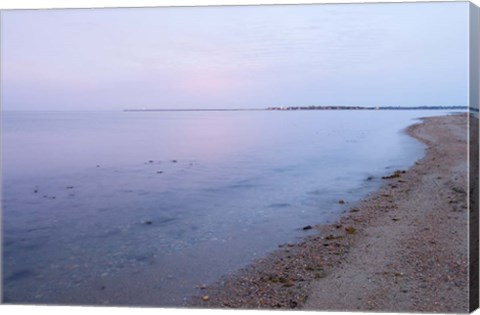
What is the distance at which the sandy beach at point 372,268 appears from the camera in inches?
143

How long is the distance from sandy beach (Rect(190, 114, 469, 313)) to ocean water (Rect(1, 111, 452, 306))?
12.7 inches

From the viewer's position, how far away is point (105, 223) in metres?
6.02

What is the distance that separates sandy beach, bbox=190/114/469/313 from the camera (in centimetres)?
363

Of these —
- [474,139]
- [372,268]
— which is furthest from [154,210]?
[474,139]

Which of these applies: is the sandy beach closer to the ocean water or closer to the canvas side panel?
the canvas side panel

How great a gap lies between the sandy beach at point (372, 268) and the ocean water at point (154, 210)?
1.06 ft

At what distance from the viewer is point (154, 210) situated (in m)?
6.61

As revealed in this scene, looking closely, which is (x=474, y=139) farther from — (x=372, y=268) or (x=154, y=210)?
(x=154, y=210)

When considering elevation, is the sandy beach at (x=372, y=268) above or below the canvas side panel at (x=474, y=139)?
below

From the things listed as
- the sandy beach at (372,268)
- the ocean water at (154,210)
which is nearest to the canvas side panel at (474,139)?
the sandy beach at (372,268)

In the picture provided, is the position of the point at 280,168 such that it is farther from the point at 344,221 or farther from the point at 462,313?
the point at 462,313

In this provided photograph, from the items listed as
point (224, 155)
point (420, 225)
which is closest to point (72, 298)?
point (420, 225)

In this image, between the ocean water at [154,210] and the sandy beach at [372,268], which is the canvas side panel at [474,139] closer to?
the sandy beach at [372,268]

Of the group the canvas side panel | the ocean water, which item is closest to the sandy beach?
the canvas side panel
